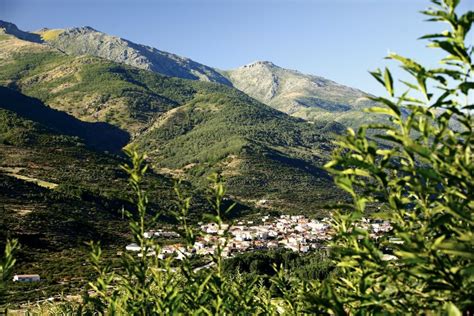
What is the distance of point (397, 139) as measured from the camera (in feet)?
7.50

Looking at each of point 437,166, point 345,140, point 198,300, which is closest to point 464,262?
point 437,166

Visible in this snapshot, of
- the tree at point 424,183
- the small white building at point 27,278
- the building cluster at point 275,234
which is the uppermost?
the tree at point 424,183

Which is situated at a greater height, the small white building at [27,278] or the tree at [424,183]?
the tree at [424,183]

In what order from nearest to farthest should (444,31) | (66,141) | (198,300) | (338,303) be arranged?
(338,303)
(444,31)
(198,300)
(66,141)

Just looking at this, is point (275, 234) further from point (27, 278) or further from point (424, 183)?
point (424, 183)

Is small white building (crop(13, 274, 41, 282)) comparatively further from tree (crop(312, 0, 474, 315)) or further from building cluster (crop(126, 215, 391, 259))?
tree (crop(312, 0, 474, 315))

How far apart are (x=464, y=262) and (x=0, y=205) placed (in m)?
91.3

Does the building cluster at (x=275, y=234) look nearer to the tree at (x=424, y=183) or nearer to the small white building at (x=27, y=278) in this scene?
the small white building at (x=27, y=278)

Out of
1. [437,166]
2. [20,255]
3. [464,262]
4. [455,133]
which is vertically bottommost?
[20,255]

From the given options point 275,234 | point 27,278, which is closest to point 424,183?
point 27,278

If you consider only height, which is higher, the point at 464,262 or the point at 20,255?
the point at 464,262

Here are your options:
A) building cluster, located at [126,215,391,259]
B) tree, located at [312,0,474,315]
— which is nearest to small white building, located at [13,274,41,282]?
building cluster, located at [126,215,391,259]

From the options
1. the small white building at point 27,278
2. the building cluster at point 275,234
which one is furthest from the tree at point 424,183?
the building cluster at point 275,234

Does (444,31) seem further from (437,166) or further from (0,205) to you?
(0,205)
